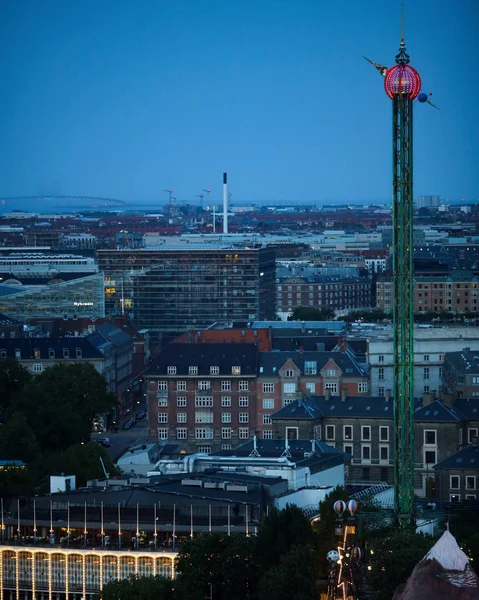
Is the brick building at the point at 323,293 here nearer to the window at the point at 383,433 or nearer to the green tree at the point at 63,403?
the green tree at the point at 63,403

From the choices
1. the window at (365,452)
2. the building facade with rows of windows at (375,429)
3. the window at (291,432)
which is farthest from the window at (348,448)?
the window at (291,432)

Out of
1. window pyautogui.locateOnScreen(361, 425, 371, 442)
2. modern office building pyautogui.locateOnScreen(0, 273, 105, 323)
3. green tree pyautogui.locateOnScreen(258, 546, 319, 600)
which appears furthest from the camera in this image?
modern office building pyautogui.locateOnScreen(0, 273, 105, 323)

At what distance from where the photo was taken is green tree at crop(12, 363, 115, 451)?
64.1 m

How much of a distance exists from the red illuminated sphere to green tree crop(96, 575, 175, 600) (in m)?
13.4

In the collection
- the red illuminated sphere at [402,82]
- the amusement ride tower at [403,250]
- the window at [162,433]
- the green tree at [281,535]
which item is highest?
the red illuminated sphere at [402,82]

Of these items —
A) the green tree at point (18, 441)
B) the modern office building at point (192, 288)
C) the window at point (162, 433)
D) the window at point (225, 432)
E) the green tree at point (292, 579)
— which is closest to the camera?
the green tree at point (292, 579)

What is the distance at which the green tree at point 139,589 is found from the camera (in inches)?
1507

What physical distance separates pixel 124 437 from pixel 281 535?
1234 inches

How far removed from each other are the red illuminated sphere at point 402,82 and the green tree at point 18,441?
64.0 feet

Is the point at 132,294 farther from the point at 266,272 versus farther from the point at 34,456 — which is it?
the point at 34,456

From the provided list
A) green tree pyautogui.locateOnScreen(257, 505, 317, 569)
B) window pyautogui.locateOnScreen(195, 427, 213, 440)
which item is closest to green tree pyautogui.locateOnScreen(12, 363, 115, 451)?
window pyautogui.locateOnScreen(195, 427, 213, 440)

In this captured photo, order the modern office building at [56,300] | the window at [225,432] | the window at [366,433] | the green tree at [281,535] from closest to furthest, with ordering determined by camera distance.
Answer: the green tree at [281,535]
the window at [366,433]
the window at [225,432]
the modern office building at [56,300]

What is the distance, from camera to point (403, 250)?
45719 mm

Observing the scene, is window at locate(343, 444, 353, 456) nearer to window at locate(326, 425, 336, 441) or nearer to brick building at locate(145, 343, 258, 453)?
window at locate(326, 425, 336, 441)
